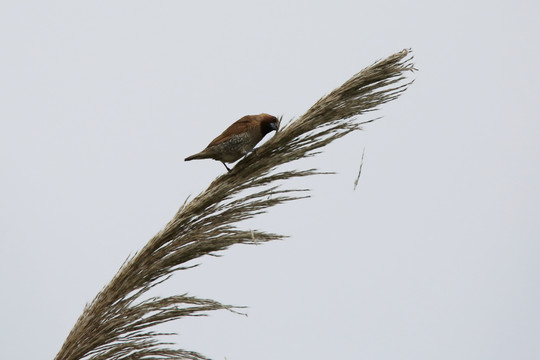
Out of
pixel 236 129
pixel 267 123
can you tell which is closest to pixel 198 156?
pixel 236 129

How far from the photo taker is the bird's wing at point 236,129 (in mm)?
2861

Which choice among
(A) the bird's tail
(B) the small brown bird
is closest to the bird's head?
(B) the small brown bird

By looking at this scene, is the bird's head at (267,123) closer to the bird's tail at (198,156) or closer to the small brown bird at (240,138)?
the small brown bird at (240,138)

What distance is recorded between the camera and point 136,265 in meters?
2.17

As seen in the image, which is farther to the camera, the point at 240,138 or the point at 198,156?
the point at 198,156

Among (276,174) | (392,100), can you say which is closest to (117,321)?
(276,174)

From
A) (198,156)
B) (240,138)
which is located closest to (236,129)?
(240,138)

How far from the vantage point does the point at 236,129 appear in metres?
2.88

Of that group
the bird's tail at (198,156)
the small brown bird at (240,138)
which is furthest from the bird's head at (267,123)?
the bird's tail at (198,156)

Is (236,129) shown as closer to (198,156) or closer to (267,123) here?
(267,123)

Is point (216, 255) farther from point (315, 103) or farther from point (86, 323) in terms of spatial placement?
point (315, 103)

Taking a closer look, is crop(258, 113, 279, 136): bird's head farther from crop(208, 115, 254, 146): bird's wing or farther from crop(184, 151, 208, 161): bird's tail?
crop(184, 151, 208, 161): bird's tail

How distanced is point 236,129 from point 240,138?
0.10 metres

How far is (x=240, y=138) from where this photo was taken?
2793 millimetres
